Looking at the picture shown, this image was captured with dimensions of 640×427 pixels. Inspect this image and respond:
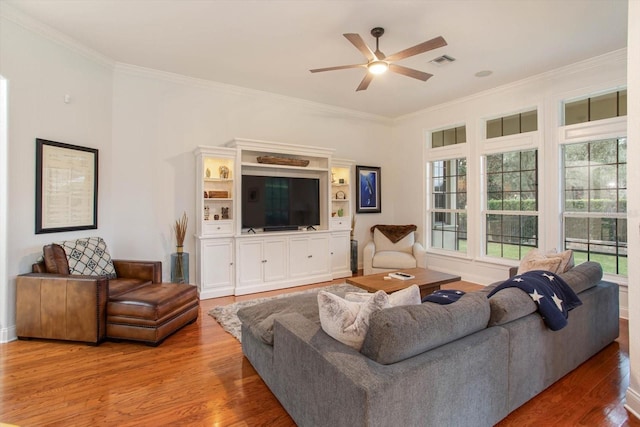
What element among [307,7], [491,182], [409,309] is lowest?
[409,309]

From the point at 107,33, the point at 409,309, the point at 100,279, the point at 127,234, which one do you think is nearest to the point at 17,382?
the point at 100,279

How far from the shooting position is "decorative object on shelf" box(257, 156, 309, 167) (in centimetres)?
489

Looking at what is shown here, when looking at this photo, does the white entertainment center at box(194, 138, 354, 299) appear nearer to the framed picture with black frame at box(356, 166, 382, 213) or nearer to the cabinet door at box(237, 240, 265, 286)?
the cabinet door at box(237, 240, 265, 286)

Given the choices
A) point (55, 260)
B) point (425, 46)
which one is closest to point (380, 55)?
point (425, 46)

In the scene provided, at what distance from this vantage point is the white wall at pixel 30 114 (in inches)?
121

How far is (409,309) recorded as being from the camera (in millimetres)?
1613

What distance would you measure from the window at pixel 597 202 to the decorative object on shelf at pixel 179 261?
5210 mm

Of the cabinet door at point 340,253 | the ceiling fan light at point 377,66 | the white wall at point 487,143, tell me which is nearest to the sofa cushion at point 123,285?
the cabinet door at point 340,253

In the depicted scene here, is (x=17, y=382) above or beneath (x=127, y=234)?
beneath

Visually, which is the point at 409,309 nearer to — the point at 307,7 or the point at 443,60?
the point at 307,7

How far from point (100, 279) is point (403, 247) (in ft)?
14.7

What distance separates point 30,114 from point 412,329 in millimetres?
4123

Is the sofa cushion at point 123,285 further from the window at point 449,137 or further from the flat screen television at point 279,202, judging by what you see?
the window at point 449,137

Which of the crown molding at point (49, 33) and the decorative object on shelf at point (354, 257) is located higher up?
the crown molding at point (49, 33)
